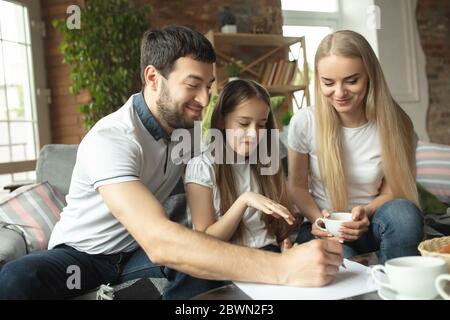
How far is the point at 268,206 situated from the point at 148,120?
0.46 meters

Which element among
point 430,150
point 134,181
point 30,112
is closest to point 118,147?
point 134,181

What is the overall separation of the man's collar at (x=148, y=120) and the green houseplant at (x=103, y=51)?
1.89m

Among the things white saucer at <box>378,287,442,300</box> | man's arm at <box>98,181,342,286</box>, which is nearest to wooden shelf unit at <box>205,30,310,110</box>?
man's arm at <box>98,181,342,286</box>

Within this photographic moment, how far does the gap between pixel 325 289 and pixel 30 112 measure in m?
3.04

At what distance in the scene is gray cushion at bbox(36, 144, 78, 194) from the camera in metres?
1.99

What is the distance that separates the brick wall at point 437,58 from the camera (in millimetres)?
4598

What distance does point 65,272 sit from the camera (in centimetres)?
125

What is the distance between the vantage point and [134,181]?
104 cm

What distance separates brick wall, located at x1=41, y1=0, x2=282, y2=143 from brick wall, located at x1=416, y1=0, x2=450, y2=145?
5.27 feet

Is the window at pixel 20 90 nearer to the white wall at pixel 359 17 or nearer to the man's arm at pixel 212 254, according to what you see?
the man's arm at pixel 212 254

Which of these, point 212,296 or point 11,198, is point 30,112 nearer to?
point 11,198

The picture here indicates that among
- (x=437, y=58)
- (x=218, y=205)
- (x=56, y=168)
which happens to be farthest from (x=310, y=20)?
(x=218, y=205)

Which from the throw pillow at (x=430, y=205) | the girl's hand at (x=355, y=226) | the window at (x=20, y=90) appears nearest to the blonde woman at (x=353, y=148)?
the girl's hand at (x=355, y=226)

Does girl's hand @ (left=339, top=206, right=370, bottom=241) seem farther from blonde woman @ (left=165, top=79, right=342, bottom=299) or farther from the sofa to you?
the sofa
